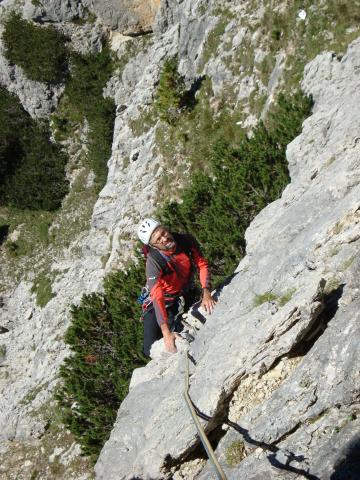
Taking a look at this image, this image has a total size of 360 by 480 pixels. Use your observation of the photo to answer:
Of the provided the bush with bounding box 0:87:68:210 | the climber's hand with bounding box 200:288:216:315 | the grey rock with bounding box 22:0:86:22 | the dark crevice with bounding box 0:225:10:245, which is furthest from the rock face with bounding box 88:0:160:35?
the climber's hand with bounding box 200:288:216:315

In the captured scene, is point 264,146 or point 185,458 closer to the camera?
point 185,458

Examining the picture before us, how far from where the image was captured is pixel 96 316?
57.5 feet

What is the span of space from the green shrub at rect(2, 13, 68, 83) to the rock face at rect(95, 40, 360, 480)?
3439cm

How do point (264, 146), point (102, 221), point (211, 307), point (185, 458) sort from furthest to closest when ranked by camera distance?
1. point (102, 221)
2. point (264, 146)
3. point (211, 307)
4. point (185, 458)

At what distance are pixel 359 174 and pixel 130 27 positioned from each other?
3195 cm

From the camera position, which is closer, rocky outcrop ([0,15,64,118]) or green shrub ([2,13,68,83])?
green shrub ([2,13,68,83])

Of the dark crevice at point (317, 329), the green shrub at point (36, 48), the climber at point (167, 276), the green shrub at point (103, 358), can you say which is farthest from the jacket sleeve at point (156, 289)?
the green shrub at point (36, 48)

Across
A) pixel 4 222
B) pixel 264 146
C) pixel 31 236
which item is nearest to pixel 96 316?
pixel 264 146

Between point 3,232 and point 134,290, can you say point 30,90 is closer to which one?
point 3,232

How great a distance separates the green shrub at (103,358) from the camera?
52.1 feet

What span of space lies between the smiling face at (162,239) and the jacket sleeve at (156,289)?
0.26 meters

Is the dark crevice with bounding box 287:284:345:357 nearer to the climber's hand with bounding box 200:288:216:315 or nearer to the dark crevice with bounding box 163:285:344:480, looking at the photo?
the dark crevice with bounding box 163:285:344:480

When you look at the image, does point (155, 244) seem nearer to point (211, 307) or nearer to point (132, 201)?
point (211, 307)

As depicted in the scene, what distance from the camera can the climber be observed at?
24.2 feet
